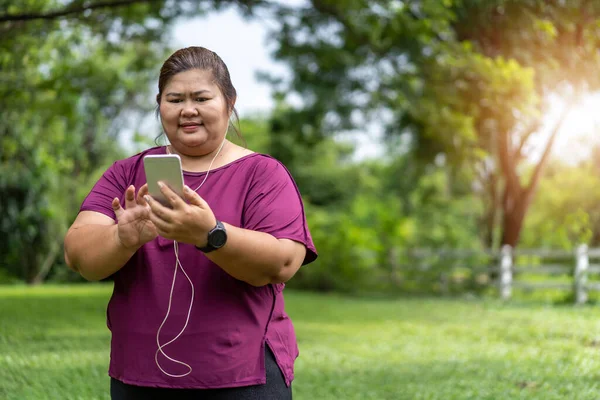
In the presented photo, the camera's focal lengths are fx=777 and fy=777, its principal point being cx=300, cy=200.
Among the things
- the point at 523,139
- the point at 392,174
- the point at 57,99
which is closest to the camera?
the point at 57,99

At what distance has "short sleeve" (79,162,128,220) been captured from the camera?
2117 mm

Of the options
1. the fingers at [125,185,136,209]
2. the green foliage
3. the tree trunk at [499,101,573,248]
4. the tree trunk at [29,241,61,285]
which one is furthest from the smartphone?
the green foliage

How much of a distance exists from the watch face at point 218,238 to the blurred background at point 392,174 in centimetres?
391

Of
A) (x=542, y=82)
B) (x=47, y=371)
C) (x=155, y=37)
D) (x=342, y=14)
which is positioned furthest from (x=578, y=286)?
(x=47, y=371)

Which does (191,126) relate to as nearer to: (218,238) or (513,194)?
(218,238)

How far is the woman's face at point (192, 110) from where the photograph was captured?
81.4 inches

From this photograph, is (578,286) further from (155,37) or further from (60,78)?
(60,78)

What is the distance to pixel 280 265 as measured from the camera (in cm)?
195

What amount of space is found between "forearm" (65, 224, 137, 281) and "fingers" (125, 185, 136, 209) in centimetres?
7

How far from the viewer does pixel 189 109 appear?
6.75 ft

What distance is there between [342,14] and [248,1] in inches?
51.8

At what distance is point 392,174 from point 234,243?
26904mm

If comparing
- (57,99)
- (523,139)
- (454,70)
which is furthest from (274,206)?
(523,139)

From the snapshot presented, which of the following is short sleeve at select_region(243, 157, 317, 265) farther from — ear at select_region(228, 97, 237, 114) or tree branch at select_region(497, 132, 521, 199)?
tree branch at select_region(497, 132, 521, 199)
